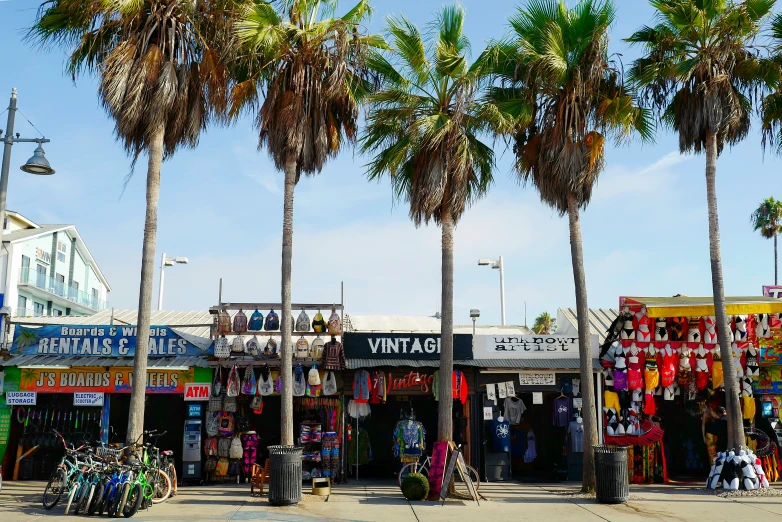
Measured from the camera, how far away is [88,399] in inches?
675

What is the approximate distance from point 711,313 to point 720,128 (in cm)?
446

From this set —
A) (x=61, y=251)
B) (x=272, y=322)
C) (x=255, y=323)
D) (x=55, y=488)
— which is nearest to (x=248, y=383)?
(x=255, y=323)

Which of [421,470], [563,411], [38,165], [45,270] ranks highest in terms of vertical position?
→ [45,270]

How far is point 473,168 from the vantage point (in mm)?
15922

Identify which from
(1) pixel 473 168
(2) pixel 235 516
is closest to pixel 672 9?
(1) pixel 473 168

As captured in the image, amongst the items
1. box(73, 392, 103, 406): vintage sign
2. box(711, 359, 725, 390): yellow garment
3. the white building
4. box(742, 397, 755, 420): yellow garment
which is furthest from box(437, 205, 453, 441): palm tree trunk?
the white building

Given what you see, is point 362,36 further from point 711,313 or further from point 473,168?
point 711,313

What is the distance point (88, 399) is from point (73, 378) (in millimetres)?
665

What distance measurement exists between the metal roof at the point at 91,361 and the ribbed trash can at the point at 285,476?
4.34 meters

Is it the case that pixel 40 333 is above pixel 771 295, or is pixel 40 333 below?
below

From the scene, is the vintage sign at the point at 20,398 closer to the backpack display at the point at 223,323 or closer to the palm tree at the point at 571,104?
the backpack display at the point at 223,323

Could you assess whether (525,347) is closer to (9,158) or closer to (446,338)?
(446,338)

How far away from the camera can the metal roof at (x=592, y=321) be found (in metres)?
20.4

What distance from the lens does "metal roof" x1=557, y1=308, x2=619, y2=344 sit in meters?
20.4
